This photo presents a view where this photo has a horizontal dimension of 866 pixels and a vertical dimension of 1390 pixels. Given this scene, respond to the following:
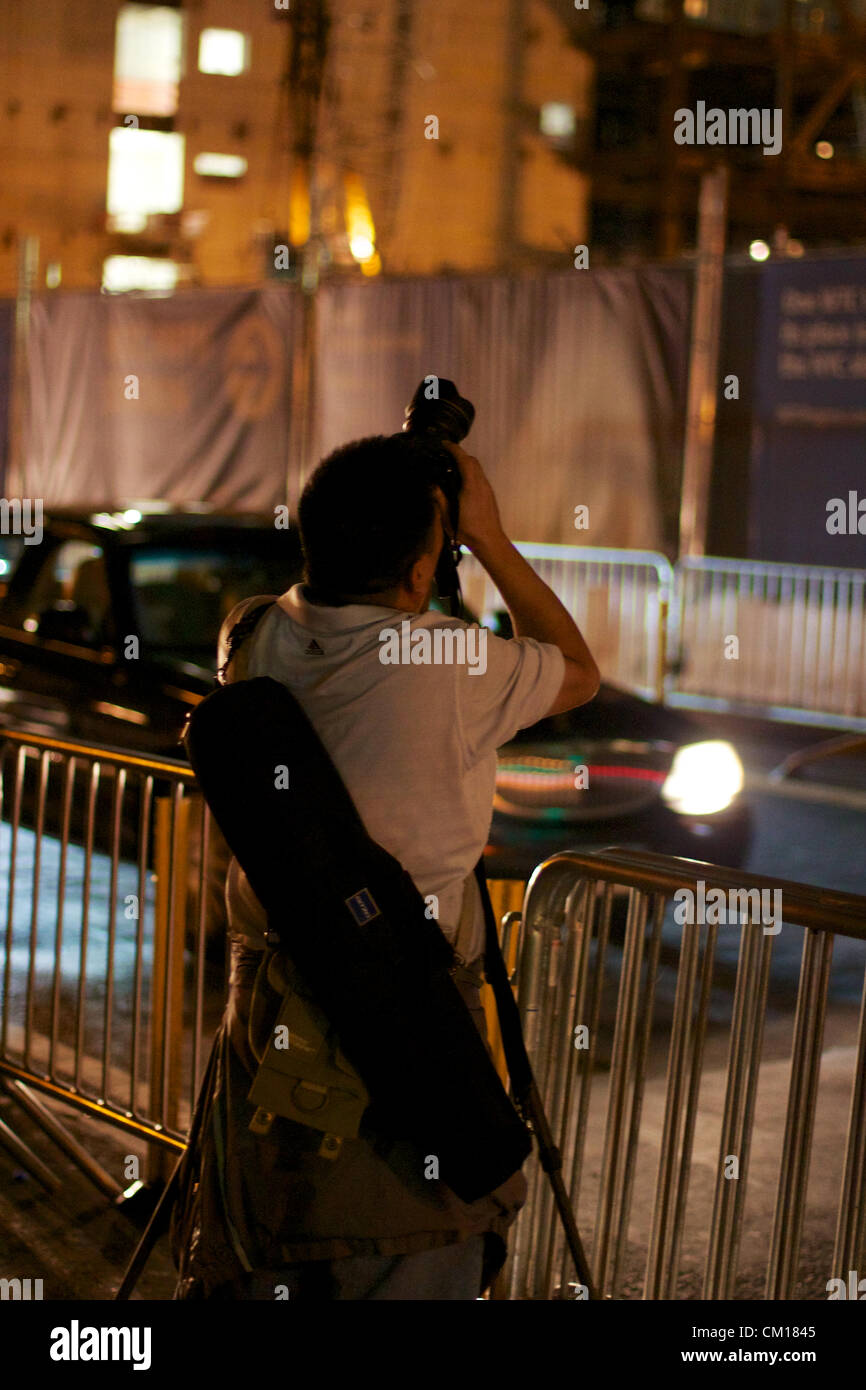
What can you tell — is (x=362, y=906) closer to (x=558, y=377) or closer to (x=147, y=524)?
(x=147, y=524)

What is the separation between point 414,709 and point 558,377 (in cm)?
1253

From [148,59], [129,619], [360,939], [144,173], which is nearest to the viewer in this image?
[360,939]

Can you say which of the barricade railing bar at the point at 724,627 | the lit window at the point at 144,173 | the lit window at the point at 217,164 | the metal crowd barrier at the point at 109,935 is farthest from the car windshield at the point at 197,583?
the lit window at the point at 217,164

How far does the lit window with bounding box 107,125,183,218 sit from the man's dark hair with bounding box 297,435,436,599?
3168cm

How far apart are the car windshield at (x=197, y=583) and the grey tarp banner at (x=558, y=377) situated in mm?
6832

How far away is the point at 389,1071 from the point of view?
2637 millimetres

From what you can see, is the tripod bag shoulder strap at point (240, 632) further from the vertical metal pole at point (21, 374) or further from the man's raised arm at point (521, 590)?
the vertical metal pole at point (21, 374)

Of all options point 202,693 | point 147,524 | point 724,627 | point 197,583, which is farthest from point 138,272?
point 202,693

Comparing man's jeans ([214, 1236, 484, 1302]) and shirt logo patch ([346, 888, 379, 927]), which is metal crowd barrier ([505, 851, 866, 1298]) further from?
shirt logo patch ([346, 888, 379, 927])

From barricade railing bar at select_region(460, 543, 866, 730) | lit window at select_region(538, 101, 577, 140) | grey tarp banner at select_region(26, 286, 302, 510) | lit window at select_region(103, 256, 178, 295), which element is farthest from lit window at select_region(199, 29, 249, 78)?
barricade railing bar at select_region(460, 543, 866, 730)

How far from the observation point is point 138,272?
33.4 metres

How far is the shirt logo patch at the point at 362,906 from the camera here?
2.62 meters
